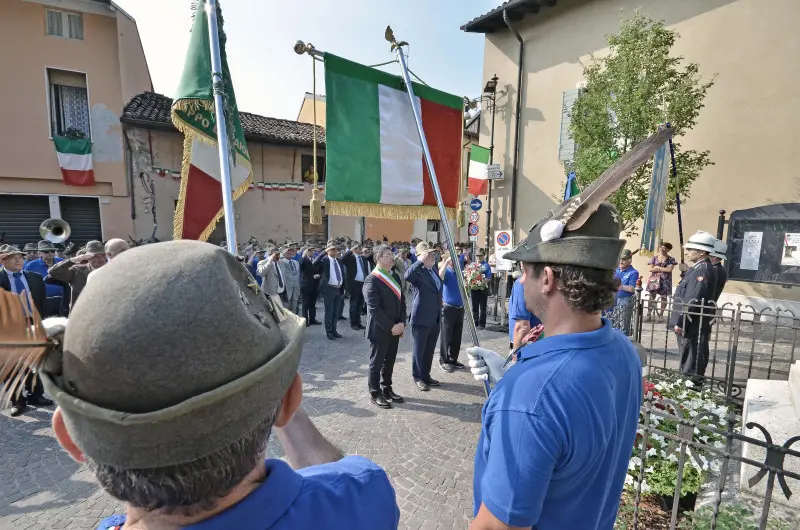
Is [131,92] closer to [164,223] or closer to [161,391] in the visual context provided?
[164,223]

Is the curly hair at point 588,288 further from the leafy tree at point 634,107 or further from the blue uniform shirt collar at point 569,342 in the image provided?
the leafy tree at point 634,107

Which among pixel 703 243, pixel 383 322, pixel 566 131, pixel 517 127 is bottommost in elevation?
pixel 383 322

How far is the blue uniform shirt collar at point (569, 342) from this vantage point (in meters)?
1.36

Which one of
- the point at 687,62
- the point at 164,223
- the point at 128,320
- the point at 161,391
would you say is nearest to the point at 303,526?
the point at 161,391

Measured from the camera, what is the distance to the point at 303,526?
79 centimetres

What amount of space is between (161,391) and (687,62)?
1368 cm

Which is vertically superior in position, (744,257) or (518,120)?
(518,120)

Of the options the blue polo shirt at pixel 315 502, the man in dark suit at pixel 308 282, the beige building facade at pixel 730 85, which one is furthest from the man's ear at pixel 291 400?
the beige building facade at pixel 730 85

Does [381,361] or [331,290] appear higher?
[331,290]

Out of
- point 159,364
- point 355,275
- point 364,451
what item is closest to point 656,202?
point 364,451

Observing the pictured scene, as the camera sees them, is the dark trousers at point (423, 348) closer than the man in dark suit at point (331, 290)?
Yes

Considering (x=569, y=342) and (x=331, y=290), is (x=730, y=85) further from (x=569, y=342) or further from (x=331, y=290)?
(x=569, y=342)

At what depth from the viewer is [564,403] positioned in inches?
47.9

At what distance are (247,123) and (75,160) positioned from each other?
6.77 meters
